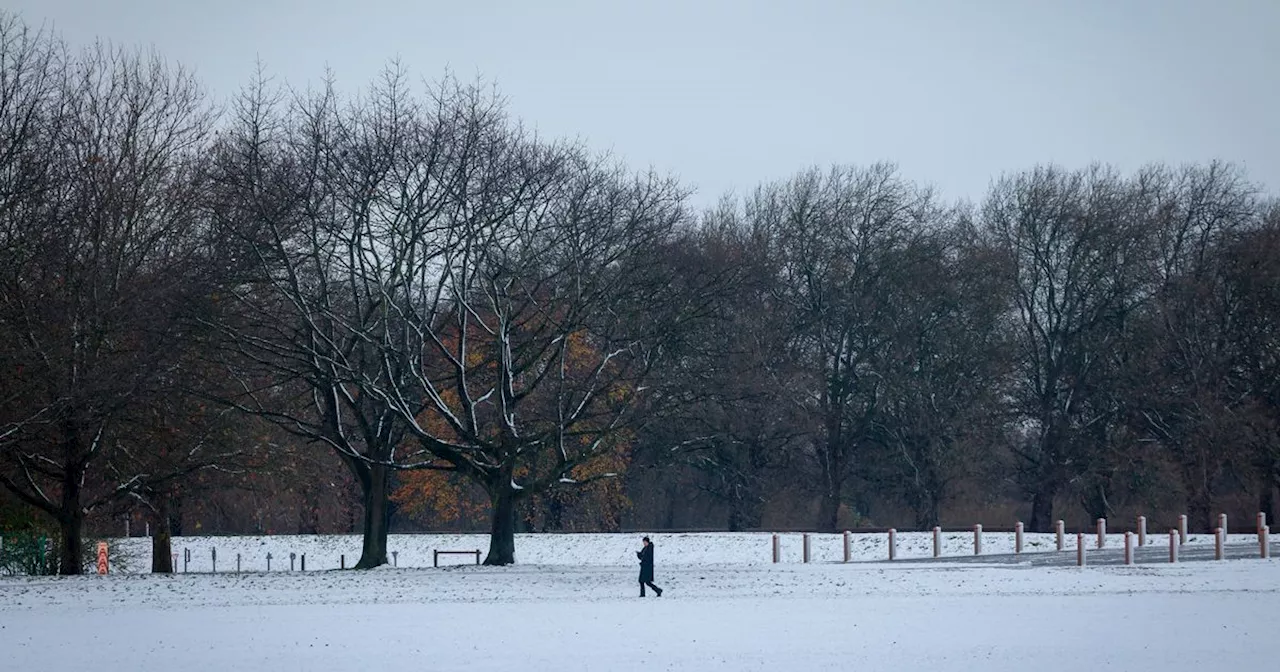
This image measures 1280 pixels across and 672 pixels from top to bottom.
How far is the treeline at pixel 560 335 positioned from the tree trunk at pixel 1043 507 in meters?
0.11

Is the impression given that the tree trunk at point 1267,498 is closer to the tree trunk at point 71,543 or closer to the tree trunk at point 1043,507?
the tree trunk at point 1043,507

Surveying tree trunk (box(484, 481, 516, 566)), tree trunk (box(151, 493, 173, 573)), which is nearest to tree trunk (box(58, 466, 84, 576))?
tree trunk (box(151, 493, 173, 573))

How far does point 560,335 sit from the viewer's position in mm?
40406

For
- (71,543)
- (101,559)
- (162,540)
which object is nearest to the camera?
(71,543)

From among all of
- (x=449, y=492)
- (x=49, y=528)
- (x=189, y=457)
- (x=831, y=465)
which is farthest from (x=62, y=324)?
(x=831, y=465)

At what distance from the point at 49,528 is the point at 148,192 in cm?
1055

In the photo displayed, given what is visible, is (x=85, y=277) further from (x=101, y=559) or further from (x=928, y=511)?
(x=928, y=511)

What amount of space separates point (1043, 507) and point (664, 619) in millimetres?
36496

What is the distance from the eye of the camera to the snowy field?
21.0 meters

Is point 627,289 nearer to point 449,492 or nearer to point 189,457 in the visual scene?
point 189,457

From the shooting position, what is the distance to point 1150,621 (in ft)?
82.5

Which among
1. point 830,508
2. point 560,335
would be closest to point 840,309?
point 830,508

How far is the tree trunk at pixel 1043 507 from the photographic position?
59.4m

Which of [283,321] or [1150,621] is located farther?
[283,321]
